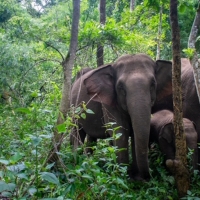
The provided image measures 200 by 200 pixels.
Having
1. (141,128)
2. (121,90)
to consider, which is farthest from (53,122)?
(121,90)

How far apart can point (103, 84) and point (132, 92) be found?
0.81m

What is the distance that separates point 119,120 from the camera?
6.02 m

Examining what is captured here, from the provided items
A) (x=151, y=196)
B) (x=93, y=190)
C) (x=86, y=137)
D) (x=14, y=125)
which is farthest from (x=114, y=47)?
(x=93, y=190)

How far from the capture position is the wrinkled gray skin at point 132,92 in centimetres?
512

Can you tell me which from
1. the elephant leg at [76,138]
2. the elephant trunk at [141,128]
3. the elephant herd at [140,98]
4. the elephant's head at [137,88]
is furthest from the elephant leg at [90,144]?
the elephant trunk at [141,128]

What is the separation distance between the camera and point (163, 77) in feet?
20.2

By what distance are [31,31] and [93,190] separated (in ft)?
12.3

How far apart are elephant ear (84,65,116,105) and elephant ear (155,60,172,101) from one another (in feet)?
2.13

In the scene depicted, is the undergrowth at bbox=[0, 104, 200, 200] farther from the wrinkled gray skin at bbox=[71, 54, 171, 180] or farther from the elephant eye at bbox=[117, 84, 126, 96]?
the elephant eye at bbox=[117, 84, 126, 96]

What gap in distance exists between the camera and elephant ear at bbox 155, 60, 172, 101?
6113 mm

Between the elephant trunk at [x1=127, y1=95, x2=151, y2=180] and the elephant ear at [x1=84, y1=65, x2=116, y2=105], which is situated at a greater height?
the elephant ear at [x1=84, y1=65, x2=116, y2=105]

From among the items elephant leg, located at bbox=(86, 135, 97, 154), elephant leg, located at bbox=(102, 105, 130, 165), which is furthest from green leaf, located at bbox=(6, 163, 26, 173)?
elephant leg, located at bbox=(86, 135, 97, 154)

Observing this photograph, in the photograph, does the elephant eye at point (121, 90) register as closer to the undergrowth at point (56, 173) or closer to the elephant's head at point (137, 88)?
the elephant's head at point (137, 88)

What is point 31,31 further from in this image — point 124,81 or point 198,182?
point 198,182
